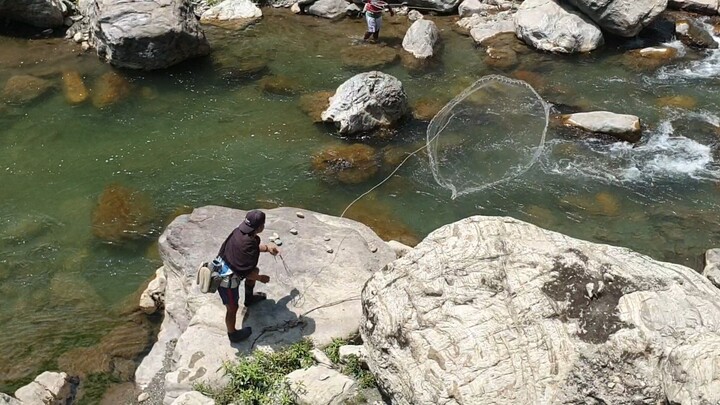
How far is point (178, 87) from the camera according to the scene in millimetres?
18453

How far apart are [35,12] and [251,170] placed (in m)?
10.9

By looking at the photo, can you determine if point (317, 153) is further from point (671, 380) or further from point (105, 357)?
point (671, 380)

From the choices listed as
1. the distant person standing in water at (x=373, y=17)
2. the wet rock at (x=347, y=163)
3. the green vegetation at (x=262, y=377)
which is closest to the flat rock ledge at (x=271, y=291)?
the green vegetation at (x=262, y=377)

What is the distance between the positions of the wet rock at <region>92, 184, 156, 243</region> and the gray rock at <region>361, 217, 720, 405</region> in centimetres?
679

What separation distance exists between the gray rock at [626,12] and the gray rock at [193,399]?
1679cm

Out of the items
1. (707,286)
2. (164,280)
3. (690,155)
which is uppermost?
(707,286)

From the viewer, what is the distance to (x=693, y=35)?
67.1 ft

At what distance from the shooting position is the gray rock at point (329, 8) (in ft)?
73.7

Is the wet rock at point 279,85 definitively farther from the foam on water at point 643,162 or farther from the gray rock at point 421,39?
the foam on water at point 643,162

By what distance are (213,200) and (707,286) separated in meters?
9.97

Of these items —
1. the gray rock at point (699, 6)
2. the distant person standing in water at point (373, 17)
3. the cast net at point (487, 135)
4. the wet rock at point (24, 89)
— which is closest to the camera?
the cast net at point (487, 135)

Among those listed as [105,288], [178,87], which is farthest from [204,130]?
[105,288]

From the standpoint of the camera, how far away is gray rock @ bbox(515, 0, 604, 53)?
19828 millimetres

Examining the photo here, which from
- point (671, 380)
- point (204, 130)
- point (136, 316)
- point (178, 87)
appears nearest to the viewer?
point (671, 380)
